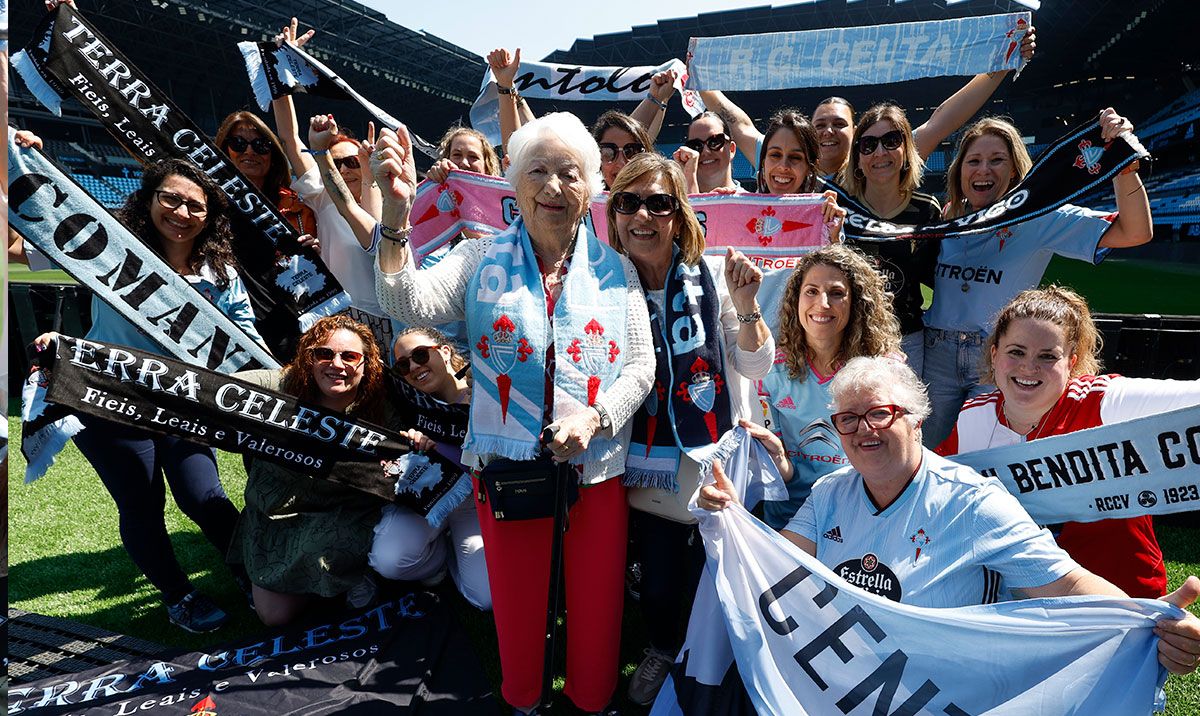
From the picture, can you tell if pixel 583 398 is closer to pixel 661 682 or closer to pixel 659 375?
pixel 659 375

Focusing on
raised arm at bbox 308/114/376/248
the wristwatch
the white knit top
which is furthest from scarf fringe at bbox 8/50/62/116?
the wristwatch

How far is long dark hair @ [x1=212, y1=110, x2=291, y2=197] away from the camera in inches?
158

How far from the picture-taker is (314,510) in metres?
3.43

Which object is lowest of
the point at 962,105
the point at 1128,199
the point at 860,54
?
the point at 1128,199

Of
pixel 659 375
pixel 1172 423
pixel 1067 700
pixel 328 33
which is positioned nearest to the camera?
pixel 1067 700

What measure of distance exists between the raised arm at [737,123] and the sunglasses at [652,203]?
2.34m

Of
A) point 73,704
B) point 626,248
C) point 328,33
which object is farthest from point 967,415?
point 328,33

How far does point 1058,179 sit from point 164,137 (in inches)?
170

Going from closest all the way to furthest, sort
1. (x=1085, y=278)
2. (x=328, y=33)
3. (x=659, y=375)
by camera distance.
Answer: (x=659, y=375) → (x=1085, y=278) → (x=328, y=33)

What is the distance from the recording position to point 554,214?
236cm

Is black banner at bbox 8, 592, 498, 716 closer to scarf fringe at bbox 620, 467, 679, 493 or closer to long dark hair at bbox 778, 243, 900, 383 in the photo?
scarf fringe at bbox 620, 467, 679, 493

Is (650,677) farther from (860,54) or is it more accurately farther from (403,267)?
(860,54)

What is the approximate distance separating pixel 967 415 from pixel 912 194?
4.40 ft

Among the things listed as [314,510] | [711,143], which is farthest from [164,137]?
[711,143]
